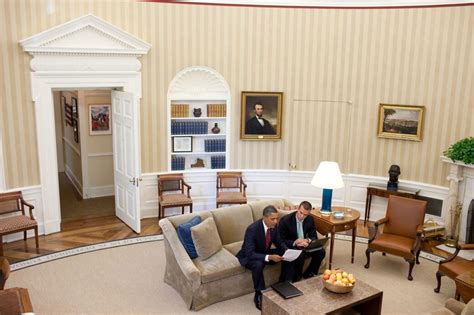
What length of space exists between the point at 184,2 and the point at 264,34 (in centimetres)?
152

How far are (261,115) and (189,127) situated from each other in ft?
4.44

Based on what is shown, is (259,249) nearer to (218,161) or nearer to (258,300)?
(258,300)

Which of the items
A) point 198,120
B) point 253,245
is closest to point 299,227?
point 253,245

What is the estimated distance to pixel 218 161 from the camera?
9.03 m

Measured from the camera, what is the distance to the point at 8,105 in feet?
23.3

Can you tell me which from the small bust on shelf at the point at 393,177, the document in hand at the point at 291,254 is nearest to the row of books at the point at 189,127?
the small bust on shelf at the point at 393,177

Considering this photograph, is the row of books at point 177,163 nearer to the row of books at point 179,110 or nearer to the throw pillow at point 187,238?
the row of books at point 179,110

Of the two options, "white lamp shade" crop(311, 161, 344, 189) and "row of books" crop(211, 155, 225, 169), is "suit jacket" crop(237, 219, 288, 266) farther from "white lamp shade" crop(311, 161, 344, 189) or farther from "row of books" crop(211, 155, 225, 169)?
"row of books" crop(211, 155, 225, 169)

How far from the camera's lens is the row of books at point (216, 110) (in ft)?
28.7

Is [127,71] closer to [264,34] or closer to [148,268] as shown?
[264,34]

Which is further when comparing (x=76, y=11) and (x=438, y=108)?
(x=438, y=108)

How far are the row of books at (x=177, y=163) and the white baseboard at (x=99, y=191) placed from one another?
2004mm

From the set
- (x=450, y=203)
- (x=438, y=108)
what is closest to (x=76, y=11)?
(x=438, y=108)

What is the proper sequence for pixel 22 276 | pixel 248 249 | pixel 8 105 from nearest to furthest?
pixel 248 249 → pixel 22 276 → pixel 8 105
